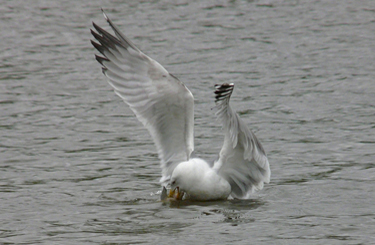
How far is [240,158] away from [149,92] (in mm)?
1145

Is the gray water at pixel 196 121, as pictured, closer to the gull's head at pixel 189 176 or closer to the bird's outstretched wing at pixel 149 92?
the gull's head at pixel 189 176

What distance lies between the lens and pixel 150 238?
22.5 ft

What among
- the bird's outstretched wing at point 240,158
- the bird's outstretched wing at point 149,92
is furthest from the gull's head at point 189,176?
the bird's outstretched wing at point 149,92

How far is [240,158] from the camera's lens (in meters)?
7.96

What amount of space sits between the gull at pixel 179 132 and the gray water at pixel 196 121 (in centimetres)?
20

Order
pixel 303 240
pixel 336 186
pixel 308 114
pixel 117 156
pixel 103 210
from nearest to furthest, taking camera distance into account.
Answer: pixel 303 240, pixel 103 210, pixel 336 186, pixel 117 156, pixel 308 114

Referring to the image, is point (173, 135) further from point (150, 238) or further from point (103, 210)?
point (150, 238)

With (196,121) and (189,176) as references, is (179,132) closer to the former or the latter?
(189,176)

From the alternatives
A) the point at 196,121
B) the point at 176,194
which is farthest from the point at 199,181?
the point at 196,121

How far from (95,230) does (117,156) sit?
8.24 feet

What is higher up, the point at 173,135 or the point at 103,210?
the point at 173,135

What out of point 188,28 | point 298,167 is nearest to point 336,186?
point 298,167

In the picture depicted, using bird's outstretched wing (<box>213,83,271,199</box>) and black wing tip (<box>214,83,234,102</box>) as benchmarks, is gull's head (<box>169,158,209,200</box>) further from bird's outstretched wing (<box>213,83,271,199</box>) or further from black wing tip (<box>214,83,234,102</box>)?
black wing tip (<box>214,83,234,102</box>)

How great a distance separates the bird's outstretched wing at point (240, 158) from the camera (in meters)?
7.45
